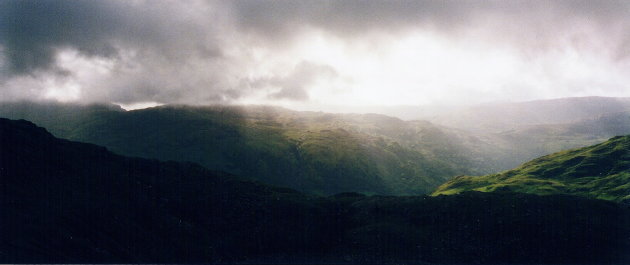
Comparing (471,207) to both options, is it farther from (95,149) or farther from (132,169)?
(95,149)

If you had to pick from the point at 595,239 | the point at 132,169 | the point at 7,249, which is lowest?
the point at 595,239

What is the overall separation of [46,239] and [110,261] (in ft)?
32.3

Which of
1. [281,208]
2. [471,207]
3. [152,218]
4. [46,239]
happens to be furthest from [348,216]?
[46,239]

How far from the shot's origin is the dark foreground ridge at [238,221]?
69688mm

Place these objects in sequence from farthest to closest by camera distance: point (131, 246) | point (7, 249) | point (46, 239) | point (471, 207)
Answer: point (471, 207) → point (131, 246) → point (46, 239) → point (7, 249)

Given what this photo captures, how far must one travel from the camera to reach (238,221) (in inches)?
3716

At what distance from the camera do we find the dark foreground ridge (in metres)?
69.7

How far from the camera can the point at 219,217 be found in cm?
9488

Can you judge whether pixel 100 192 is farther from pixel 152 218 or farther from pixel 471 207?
pixel 471 207

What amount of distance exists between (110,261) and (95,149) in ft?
168

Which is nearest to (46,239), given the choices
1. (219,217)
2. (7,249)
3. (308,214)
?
(7,249)

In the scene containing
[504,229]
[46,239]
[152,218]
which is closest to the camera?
[46,239]

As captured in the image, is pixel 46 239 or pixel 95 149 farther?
pixel 95 149

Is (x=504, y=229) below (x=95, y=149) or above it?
below
